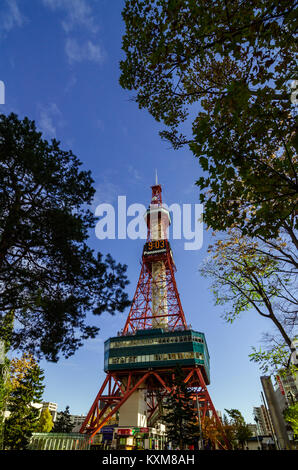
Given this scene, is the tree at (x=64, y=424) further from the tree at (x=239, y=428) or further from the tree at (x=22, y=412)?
the tree at (x=239, y=428)

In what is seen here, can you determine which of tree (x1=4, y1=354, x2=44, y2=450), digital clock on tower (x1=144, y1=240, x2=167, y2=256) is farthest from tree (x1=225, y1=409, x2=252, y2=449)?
digital clock on tower (x1=144, y1=240, x2=167, y2=256)

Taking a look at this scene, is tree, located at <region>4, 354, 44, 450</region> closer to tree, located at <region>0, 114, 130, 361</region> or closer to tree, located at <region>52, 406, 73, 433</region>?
tree, located at <region>0, 114, 130, 361</region>

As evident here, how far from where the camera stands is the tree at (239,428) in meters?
39.9

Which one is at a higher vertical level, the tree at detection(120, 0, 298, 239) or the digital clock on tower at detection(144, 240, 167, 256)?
the digital clock on tower at detection(144, 240, 167, 256)

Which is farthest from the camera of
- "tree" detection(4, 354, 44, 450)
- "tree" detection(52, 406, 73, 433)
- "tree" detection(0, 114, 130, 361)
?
"tree" detection(52, 406, 73, 433)

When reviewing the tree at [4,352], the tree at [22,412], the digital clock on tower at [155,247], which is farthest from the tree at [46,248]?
the digital clock on tower at [155,247]

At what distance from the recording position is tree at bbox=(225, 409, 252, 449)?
3994 cm

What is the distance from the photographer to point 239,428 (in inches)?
1596

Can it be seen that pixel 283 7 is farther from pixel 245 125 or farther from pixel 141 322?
pixel 141 322

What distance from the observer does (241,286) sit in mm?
11641

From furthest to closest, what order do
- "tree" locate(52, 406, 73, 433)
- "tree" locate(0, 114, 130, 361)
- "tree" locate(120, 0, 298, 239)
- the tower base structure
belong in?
1. "tree" locate(52, 406, 73, 433)
2. the tower base structure
3. "tree" locate(0, 114, 130, 361)
4. "tree" locate(120, 0, 298, 239)

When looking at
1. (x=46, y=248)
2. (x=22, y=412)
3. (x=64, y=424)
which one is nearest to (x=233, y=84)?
(x=46, y=248)

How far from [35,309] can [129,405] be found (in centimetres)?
4312
